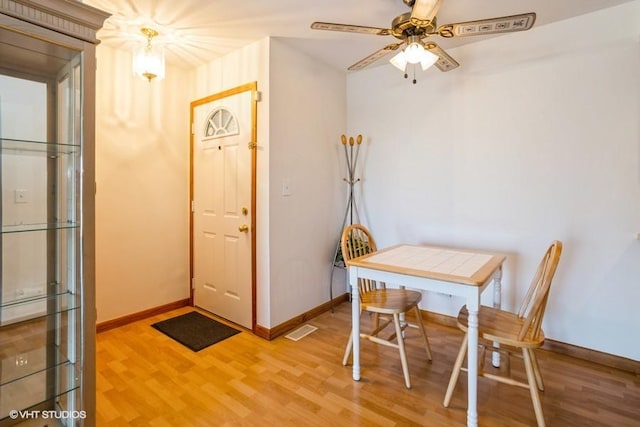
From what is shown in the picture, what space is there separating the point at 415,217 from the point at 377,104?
3.84 ft

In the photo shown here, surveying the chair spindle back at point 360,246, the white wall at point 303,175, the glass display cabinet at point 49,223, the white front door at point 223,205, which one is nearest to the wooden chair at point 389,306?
the chair spindle back at point 360,246

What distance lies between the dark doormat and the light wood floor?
0.28 ft

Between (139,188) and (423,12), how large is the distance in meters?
2.63

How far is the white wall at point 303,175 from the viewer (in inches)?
103

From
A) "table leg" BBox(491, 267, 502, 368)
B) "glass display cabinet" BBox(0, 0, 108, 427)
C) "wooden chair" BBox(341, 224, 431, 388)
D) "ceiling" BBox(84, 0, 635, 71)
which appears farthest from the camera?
"table leg" BBox(491, 267, 502, 368)

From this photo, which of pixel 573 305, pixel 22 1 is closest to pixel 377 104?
pixel 573 305

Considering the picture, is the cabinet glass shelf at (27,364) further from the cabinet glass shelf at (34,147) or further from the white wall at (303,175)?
the white wall at (303,175)

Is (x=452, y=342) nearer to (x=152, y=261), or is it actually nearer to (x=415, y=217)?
(x=415, y=217)

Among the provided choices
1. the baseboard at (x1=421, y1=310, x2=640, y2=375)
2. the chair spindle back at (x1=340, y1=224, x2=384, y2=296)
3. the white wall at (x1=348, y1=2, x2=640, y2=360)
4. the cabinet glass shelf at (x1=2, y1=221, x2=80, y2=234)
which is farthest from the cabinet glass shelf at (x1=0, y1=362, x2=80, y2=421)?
the baseboard at (x1=421, y1=310, x2=640, y2=375)

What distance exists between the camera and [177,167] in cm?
318

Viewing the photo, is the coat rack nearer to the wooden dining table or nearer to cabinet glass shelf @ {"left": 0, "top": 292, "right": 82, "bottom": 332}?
the wooden dining table

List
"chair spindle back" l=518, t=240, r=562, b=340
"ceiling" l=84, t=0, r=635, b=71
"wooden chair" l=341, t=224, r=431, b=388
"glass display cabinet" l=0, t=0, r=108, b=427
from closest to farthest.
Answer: "glass display cabinet" l=0, t=0, r=108, b=427 → "chair spindle back" l=518, t=240, r=562, b=340 → "wooden chair" l=341, t=224, r=431, b=388 → "ceiling" l=84, t=0, r=635, b=71

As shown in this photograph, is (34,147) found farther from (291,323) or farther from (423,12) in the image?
(291,323)

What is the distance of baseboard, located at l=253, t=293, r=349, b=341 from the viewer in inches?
102
